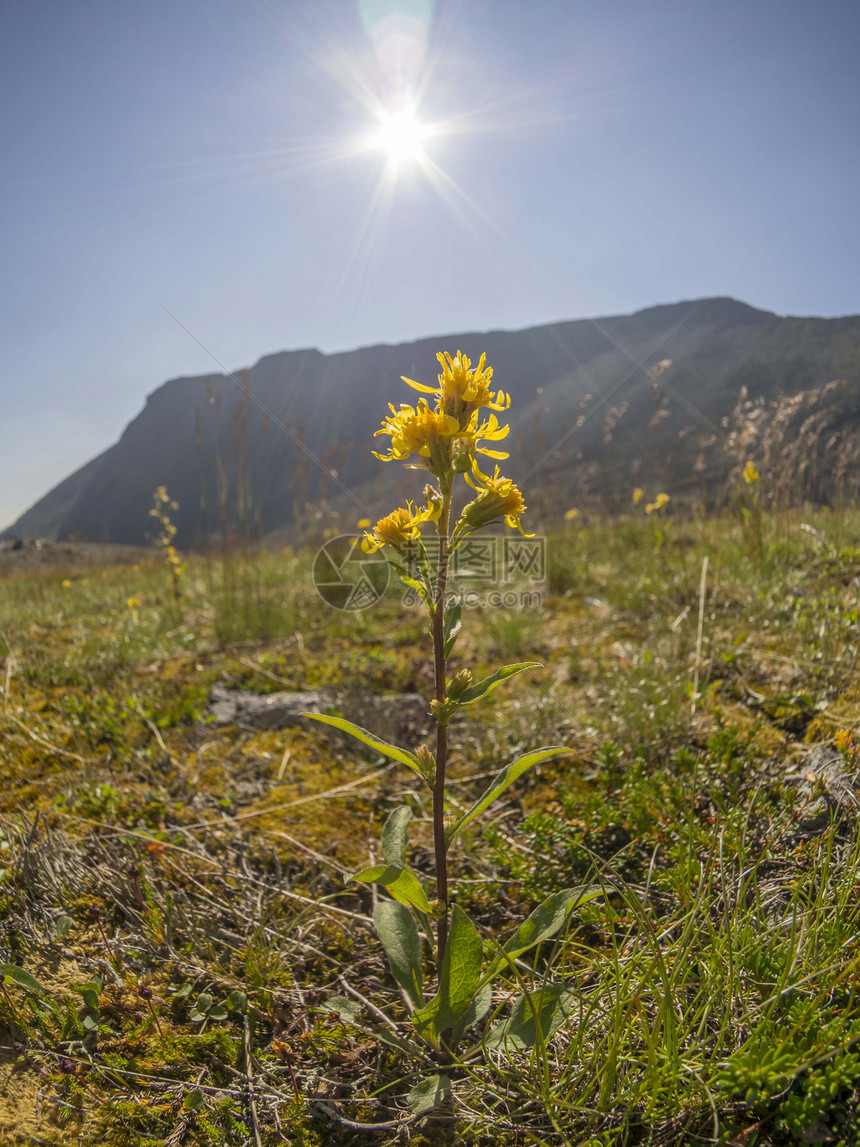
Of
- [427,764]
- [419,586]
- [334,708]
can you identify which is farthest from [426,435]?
[334,708]

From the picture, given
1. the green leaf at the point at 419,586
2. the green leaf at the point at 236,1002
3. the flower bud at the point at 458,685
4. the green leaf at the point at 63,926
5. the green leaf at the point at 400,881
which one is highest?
the green leaf at the point at 419,586

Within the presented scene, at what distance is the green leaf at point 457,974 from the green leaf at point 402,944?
81 mm

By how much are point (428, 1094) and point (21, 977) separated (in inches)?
34.3

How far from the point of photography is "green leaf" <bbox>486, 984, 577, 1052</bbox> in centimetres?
110

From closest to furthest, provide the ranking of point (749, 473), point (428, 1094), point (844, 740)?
point (428, 1094) → point (844, 740) → point (749, 473)

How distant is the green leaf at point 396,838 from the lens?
120 centimetres

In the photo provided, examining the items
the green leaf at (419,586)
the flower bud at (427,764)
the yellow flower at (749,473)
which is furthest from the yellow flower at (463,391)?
the yellow flower at (749,473)

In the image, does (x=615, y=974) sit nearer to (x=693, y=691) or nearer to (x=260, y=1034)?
(x=260, y=1034)

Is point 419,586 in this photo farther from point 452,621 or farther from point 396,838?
point 396,838

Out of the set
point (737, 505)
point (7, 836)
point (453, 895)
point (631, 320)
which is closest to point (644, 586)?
point (737, 505)

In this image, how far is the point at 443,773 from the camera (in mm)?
1209

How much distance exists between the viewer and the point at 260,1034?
1254 millimetres

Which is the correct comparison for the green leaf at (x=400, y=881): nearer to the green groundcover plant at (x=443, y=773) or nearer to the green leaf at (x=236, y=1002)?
the green groundcover plant at (x=443, y=773)

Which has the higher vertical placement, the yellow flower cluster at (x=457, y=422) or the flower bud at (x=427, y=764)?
the yellow flower cluster at (x=457, y=422)
